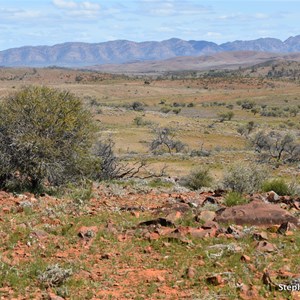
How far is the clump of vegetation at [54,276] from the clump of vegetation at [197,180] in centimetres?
1270

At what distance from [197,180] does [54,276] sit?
13.2 metres

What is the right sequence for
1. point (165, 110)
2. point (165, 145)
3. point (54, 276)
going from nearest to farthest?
1. point (54, 276)
2. point (165, 145)
3. point (165, 110)

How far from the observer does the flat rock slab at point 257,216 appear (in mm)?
9797

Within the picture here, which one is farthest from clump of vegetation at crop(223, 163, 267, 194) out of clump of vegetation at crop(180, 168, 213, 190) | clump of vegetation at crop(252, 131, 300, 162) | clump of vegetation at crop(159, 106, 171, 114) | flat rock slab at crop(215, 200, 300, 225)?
clump of vegetation at crop(159, 106, 171, 114)

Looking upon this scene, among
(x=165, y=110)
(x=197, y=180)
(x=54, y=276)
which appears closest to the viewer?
(x=54, y=276)

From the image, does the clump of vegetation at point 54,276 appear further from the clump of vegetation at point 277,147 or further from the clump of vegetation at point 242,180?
the clump of vegetation at point 277,147

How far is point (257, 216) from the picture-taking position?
32.4ft

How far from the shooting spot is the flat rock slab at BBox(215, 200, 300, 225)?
32.1 ft

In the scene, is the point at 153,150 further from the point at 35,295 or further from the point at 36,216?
the point at 35,295

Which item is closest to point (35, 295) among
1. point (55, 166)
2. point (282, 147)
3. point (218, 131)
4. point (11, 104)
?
point (55, 166)

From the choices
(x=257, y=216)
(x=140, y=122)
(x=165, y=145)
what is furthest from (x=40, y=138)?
(x=140, y=122)

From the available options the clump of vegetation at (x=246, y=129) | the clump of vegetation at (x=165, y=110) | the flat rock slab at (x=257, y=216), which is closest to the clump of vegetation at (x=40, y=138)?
the flat rock slab at (x=257, y=216)

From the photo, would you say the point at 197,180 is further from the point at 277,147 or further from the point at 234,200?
the point at 277,147

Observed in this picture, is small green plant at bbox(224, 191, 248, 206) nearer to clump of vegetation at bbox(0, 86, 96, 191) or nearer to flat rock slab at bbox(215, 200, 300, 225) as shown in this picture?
flat rock slab at bbox(215, 200, 300, 225)
